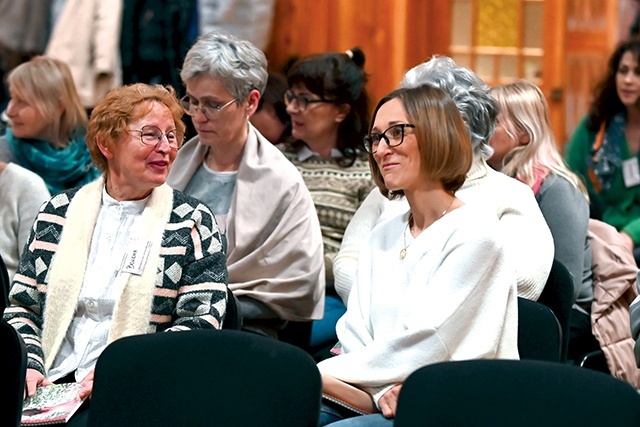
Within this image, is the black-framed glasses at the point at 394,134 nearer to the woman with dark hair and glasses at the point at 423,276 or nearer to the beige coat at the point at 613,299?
the woman with dark hair and glasses at the point at 423,276

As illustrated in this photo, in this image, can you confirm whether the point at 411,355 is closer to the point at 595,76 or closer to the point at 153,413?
the point at 153,413

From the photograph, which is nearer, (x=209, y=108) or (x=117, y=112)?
(x=117, y=112)

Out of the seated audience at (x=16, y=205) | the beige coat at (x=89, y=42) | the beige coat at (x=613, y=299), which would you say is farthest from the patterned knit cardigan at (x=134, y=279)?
the beige coat at (x=89, y=42)

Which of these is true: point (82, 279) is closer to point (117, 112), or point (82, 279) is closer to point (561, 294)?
point (117, 112)

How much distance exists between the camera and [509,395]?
223 centimetres

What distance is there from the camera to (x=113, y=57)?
6.52 meters

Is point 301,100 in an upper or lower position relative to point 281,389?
upper

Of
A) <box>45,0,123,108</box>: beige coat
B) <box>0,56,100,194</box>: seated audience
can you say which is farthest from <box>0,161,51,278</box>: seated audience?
<box>45,0,123,108</box>: beige coat

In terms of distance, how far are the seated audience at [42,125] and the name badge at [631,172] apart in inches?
94.7

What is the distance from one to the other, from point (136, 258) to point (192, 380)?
628 mm

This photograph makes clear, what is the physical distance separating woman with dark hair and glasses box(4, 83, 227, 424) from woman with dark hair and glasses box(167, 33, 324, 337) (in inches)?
20.7

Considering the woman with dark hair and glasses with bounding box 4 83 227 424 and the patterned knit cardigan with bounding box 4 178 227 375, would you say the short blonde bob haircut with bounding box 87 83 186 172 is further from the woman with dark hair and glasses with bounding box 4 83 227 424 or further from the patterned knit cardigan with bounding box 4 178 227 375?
the patterned knit cardigan with bounding box 4 178 227 375

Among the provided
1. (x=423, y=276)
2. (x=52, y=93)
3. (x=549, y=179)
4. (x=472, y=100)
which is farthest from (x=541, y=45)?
(x=423, y=276)

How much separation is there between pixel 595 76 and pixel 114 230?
4564 millimetres
